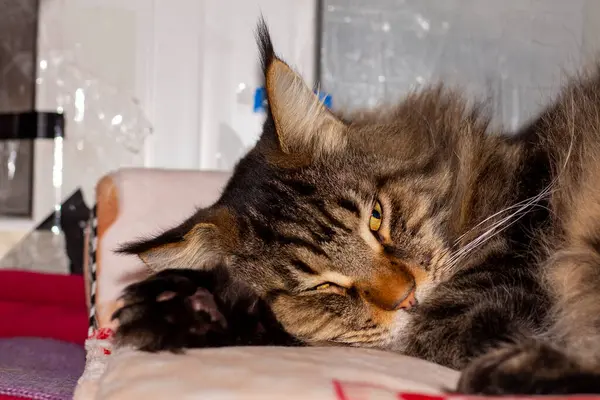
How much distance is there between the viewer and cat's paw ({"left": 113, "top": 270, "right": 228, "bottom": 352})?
109 cm

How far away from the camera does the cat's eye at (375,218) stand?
4.29 feet

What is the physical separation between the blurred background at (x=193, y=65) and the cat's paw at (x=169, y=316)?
4.86 ft

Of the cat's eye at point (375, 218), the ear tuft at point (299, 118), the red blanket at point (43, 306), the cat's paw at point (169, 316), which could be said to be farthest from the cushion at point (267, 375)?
the red blanket at point (43, 306)

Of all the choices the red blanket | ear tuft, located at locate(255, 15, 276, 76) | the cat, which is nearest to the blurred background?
the red blanket

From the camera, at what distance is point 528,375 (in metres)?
0.86

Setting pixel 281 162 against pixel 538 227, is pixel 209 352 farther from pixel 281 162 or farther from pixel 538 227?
pixel 538 227

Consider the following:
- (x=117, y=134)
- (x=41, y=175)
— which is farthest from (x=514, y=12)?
(x=41, y=175)

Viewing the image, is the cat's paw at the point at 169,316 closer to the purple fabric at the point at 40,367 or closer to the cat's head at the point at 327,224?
the cat's head at the point at 327,224

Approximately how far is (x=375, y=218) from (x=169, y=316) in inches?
18.5

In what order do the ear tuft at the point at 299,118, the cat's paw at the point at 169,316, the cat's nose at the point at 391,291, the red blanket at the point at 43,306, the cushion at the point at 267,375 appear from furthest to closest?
the red blanket at the point at 43,306 → the ear tuft at the point at 299,118 → the cat's nose at the point at 391,291 → the cat's paw at the point at 169,316 → the cushion at the point at 267,375

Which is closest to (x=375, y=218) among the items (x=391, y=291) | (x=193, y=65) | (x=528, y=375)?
(x=391, y=291)

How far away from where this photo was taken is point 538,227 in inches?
50.7

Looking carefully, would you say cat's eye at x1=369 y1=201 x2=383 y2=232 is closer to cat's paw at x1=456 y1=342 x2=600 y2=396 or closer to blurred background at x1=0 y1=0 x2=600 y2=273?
cat's paw at x1=456 y1=342 x2=600 y2=396

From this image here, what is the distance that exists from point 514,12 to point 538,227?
1.55 m
